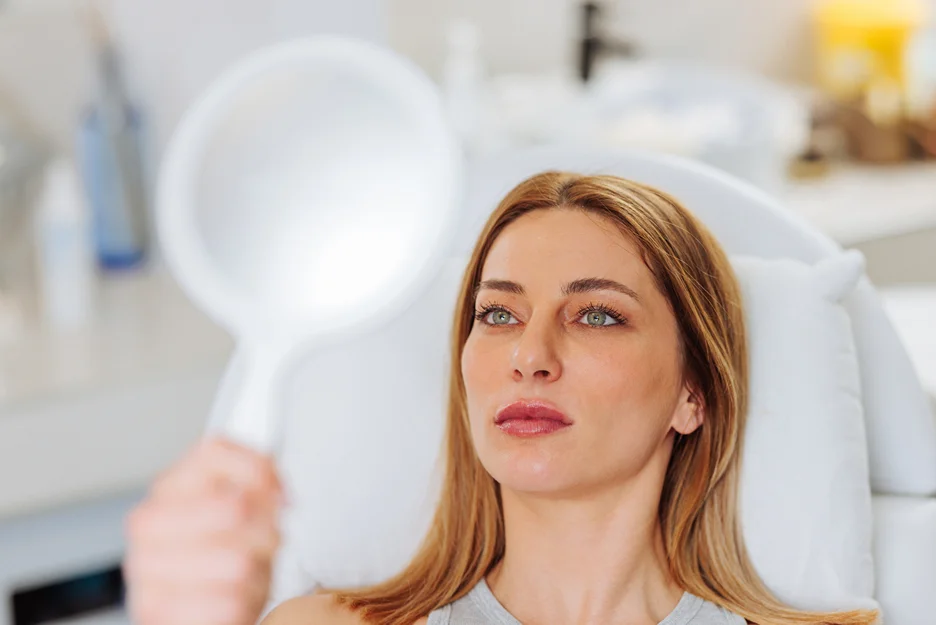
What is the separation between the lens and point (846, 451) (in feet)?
2.40

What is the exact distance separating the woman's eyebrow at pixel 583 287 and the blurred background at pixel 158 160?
49 centimetres

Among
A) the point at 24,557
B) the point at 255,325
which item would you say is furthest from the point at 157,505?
the point at 24,557

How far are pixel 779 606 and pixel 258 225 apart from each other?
37 cm

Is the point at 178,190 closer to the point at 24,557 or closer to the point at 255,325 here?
the point at 255,325

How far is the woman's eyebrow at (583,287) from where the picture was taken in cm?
64

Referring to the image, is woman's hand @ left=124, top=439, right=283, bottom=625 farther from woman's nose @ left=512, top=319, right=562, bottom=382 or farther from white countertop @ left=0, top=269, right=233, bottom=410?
white countertop @ left=0, top=269, right=233, bottom=410

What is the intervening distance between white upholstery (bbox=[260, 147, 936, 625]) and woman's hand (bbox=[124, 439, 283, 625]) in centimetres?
31

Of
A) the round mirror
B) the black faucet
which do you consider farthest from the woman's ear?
the black faucet

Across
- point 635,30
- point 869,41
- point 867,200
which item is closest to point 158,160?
point 635,30

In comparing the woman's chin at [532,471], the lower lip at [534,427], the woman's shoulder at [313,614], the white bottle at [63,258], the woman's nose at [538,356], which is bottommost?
the woman's shoulder at [313,614]

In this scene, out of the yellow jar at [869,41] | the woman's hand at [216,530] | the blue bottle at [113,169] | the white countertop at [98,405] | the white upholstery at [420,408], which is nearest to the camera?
the woman's hand at [216,530]

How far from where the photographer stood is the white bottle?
4.58 ft

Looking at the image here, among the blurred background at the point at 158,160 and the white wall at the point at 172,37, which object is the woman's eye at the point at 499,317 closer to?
the blurred background at the point at 158,160

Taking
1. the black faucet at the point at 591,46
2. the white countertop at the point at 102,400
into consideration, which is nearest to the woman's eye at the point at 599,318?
the white countertop at the point at 102,400
